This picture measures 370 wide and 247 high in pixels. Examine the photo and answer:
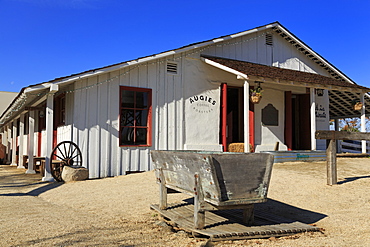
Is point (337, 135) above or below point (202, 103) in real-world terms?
below

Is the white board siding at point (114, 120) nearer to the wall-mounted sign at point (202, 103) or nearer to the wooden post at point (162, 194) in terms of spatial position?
the wall-mounted sign at point (202, 103)

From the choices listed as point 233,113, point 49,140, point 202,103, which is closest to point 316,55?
point 233,113

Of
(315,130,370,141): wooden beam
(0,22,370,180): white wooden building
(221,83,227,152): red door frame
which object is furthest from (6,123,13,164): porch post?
(315,130,370,141): wooden beam

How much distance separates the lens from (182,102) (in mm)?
12016

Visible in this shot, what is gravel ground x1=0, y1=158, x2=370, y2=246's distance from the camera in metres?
4.26

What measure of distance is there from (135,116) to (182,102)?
176 centimetres

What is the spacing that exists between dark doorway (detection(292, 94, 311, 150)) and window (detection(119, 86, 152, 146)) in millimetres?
7089

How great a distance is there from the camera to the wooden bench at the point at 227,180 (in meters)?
4.15

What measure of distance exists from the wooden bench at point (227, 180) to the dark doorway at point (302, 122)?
11.1 metres

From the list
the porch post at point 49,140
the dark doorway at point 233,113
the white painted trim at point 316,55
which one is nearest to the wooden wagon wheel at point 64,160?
the porch post at point 49,140

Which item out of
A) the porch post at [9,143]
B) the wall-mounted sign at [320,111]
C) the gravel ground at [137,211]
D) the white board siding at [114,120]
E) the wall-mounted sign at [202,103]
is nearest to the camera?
the gravel ground at [137,211]

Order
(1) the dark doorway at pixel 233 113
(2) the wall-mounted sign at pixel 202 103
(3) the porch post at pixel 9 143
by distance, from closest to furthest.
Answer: (2) the wall-mounted sign at pixel 202 103, (1) the dark doorway at pixel 233 113, (3) the porch post at pixel 9 143

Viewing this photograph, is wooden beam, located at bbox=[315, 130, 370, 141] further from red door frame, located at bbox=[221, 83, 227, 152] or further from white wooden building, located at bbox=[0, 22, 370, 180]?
red door frame, located at bbox=[221, 83, 227, 152]

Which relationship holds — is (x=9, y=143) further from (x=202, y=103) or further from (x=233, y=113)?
(x=202, y=103)
